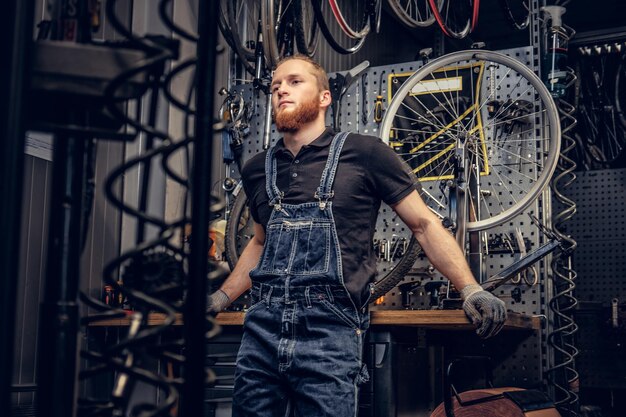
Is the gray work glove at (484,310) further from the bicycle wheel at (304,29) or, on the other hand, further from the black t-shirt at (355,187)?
the bicycle wheel at (304,29)

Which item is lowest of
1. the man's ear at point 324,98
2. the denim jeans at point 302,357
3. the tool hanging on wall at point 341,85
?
the denim jeans at point 302,357

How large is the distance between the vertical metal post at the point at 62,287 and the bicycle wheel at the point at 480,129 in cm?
286

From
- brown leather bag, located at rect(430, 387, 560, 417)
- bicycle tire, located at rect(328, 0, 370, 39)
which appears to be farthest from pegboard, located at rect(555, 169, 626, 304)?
brown leather bag, located at rect(430, 387, 560, 417)

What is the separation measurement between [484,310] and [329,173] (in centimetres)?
60

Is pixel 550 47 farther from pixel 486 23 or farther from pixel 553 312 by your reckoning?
pixel 486 23

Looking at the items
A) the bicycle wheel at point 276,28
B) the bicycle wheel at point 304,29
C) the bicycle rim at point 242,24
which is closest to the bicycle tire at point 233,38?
the bicycle rim at point 242,24

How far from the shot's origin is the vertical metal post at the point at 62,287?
81 centimetres

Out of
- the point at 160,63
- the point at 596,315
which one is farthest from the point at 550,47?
A: the point at 160,63

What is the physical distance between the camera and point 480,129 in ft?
12.7

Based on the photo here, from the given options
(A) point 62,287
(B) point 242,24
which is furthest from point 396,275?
(A) point 62,287

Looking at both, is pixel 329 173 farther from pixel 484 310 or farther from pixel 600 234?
pixel 600 234

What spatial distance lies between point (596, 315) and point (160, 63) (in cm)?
413

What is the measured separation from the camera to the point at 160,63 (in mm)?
882

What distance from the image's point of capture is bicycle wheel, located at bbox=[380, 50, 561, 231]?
371 centimetres
